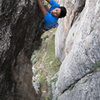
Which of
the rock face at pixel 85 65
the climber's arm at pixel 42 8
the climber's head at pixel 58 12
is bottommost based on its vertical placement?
the rock face at pixel 85 65

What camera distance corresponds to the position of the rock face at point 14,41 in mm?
3518

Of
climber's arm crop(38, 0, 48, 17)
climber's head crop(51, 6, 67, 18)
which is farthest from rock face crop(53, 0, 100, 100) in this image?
climber's arm crop(38, 0, 48, 17)

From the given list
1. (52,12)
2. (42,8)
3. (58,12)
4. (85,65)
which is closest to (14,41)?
(42,8)

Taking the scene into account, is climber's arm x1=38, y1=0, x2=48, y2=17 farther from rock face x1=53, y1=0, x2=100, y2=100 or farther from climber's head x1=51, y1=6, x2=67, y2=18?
rock face x1=53, y1=0, x2=100, y2=100

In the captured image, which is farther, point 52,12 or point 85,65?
point 85,65

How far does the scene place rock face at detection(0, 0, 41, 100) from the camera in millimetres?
3518

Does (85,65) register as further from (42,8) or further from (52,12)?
(42,8)

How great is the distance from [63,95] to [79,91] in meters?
1.59

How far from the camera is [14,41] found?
4.07 m

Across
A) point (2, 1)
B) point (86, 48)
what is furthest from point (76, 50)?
point (2, 1)

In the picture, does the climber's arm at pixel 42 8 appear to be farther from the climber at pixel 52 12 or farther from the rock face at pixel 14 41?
the rock face at pixel 14 41

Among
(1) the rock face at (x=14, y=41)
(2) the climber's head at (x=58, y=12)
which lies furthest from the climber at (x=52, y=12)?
(1) the rock face at (x=14, y=41)

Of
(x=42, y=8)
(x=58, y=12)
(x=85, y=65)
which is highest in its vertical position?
(x=42, y=8)

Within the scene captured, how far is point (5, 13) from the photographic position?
3.42 m
